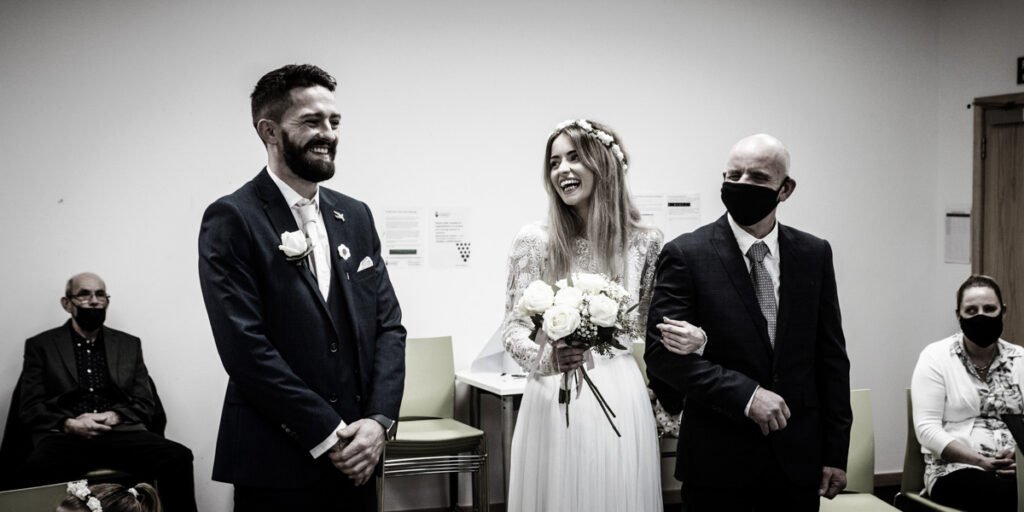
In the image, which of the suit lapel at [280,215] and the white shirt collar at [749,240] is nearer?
the suit lapel at [280,215]

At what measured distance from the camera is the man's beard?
258 cm

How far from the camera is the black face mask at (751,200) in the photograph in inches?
111

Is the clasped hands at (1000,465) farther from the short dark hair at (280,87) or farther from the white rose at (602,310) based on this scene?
the short dark hair at (280,87)

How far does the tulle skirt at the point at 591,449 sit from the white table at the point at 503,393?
1527 millimetres

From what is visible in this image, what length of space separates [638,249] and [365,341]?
1124 mm

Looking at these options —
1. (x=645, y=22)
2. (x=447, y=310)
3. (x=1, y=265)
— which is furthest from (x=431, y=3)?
(x=1, y=265)

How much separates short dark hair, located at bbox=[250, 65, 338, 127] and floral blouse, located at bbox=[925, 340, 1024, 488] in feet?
10.9

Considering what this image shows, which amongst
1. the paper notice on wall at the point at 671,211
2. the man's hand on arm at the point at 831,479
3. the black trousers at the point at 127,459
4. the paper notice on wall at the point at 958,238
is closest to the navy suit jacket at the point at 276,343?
the man's hand on arm at the point at 831,479

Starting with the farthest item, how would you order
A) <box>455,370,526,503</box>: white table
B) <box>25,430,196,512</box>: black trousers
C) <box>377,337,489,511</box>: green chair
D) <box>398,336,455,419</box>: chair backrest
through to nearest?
<box>398,336,455,419</box>: chair backrest
<box>377,337,489,511</box>: green chair
<box>455,370,526,503</box>: white table
<box>25,430,196,512</box>: black trousers

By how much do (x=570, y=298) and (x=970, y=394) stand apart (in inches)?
99.9

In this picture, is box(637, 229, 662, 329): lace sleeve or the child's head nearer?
the child's head

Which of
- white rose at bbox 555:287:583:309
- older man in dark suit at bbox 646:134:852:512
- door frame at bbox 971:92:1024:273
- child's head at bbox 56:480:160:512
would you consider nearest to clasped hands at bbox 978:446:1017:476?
older man in dark suit at bbox 646:134:852:512

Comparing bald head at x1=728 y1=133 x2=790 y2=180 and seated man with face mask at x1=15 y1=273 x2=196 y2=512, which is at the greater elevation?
bald head at x1=728 y1=133 x2=790 y2=180

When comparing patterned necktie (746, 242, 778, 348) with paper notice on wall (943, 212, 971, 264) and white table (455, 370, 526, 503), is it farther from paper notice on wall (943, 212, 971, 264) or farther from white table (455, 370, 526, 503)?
paper notice on wall (943, 212, 971, 264)
